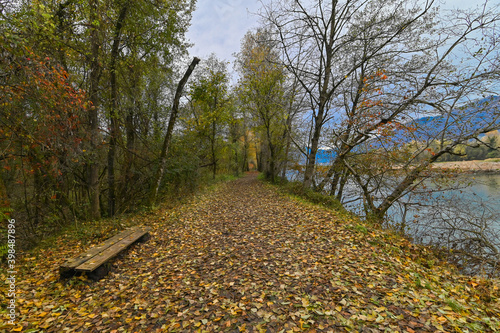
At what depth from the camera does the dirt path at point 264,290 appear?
239 cm


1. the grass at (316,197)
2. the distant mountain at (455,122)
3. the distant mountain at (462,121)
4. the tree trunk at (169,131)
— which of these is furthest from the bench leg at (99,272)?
the distant mountain at (462,121)

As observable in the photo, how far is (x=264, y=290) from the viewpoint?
295cm

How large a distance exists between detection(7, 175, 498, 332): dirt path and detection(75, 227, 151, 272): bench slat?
274mm

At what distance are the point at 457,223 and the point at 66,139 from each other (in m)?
10.2

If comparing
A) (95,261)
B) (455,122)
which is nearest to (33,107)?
(95,261)

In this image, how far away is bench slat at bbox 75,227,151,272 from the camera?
3.29 metres

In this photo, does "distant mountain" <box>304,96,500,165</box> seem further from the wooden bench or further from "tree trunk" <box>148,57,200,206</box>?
the wooden bench

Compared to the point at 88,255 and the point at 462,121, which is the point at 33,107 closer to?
the point at 88,255

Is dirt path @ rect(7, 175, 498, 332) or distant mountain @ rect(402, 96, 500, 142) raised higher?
distant mountain @ rect(402, 96, 500, 142)

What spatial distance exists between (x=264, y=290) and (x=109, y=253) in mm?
3017

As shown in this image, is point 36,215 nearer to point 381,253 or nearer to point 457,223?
point 381,253

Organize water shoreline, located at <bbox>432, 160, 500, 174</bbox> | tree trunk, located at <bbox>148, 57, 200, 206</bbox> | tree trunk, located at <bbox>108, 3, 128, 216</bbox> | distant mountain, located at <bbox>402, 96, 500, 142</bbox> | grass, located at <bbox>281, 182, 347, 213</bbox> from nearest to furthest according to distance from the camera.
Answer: distant mountain, located at <bbox>402, 96, 500, 142</bbox>, water shoreline, located at <bbox>432, 160, 500, 174</bbox>, tree trunk, located at <bbox>108, 3, 128, 216</bbox>, tree trunk, located at <bbox>148, 57, 200, 206</bbox>, grass, located at <bbox>281, 182, 347, 213</bbox>

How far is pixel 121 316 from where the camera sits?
2693 millimetres

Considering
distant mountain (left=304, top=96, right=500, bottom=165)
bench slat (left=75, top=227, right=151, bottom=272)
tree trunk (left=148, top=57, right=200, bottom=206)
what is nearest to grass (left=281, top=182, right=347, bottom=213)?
distant mountain (left=304, top=96, right=500, bottom=165)
